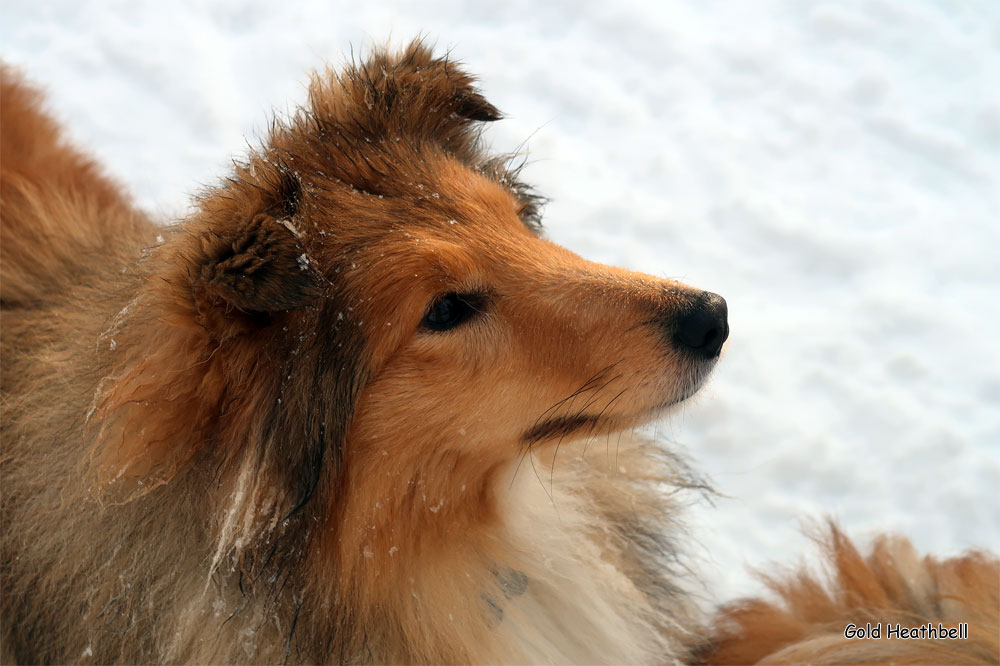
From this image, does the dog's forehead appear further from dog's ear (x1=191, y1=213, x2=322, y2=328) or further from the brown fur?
dog's ear (x1=191, y1=213, x2=322, y2=328)

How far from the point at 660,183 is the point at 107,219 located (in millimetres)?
3141

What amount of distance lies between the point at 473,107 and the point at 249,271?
3.73 ft

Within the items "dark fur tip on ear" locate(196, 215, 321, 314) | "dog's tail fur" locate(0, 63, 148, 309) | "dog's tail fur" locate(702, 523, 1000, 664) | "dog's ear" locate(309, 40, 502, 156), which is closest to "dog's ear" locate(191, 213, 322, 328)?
"dark fur tip on ear" locate(196, 215, 321, 314)

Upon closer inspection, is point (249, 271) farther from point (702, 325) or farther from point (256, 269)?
point (702, 325)

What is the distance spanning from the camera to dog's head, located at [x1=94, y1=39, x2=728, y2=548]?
1991 mm

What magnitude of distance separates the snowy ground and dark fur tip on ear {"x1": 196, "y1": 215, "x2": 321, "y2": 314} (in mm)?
2059

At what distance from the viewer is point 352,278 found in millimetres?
2094

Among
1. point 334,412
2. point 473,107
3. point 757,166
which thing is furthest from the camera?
point 757,166

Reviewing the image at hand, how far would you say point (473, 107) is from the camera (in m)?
2.73

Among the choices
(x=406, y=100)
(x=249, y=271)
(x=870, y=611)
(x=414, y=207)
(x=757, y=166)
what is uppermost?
(x=757, y=166)

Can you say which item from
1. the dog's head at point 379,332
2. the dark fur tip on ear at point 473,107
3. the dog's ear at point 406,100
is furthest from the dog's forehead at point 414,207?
the dark fur tip on ear at point 473,107

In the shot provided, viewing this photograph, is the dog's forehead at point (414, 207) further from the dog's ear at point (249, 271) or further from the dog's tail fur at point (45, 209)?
the dog's tail fur at point (45, 209)

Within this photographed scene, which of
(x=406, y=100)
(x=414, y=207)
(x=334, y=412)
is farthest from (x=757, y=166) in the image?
(x=334, y=412)

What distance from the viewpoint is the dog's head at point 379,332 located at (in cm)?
199
